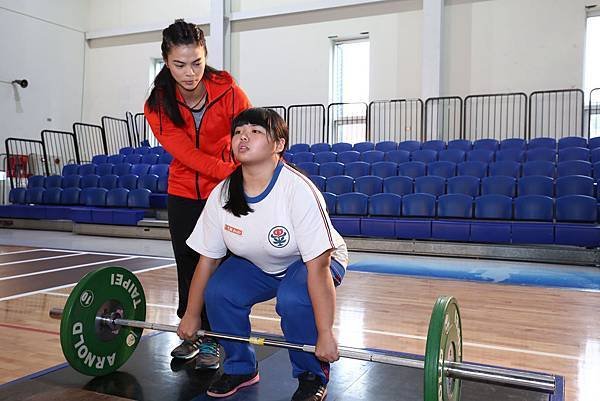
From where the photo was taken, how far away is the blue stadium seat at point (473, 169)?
706 cm

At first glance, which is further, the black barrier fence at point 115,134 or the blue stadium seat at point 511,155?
the black barrier fence at point 115,134

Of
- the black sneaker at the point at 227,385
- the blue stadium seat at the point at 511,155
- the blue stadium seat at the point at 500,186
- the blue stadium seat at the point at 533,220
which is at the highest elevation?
the blue stadium seat at the point at 511,155

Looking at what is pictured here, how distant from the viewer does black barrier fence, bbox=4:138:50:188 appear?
10.9 m

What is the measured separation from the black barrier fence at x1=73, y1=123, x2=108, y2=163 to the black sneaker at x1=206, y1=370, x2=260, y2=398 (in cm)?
1154

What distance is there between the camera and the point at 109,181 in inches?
367

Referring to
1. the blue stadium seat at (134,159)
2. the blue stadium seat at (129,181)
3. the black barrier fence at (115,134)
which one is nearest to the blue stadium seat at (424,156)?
the blue stadium seat at (129,181)

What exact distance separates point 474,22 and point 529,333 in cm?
745

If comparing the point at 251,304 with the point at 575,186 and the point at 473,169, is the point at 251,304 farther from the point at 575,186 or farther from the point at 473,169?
the point at 473,169

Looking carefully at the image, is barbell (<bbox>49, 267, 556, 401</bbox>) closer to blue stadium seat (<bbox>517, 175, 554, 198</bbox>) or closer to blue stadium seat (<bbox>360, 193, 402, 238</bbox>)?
blue stadium seat (<bbox>360, 193, 402, 238</bbox>)

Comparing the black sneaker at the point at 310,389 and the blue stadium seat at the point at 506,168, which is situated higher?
the blue stadium seat at the point at 506,168

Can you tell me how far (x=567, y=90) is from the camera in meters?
8.24

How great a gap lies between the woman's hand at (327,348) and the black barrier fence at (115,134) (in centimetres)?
1170

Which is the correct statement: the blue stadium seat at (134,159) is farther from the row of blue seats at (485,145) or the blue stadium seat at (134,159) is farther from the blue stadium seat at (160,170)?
the row of blue seats at (485,145)

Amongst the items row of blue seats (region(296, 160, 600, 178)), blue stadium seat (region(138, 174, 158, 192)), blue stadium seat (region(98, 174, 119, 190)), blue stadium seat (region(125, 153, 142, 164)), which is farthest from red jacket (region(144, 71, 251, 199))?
blue stadium seat (region(125, 153, 142, 164))
